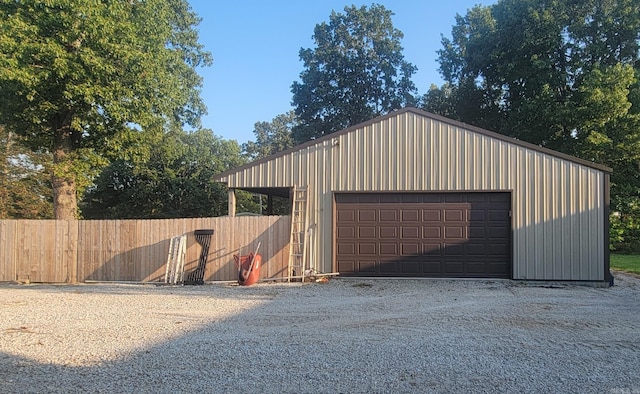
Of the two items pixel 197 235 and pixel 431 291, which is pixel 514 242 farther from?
pixel 197 235

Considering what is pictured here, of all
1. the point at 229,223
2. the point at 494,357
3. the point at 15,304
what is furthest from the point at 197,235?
the point at 494,357

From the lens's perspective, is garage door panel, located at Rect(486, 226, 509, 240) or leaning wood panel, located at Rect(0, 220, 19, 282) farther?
leaning wood panel, located at Rect(0, 220, 19, 282)

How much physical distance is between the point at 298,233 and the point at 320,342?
6.96m

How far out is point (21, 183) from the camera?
24312 mm

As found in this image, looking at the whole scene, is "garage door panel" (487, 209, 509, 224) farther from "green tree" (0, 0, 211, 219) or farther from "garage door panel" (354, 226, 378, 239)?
"green tree" (0, 0, 211, 219)

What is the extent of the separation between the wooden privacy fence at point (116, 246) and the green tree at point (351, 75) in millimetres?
22929

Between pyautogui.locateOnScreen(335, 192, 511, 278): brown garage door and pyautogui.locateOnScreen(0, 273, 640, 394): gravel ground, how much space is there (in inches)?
94.2

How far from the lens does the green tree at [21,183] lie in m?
23.9

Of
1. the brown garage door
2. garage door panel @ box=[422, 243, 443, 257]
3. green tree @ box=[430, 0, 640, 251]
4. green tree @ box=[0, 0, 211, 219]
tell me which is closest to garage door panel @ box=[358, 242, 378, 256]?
the brown garage door

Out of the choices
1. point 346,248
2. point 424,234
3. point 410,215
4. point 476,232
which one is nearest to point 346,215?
point 346,248

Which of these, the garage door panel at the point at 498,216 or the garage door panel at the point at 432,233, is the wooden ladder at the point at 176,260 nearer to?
the garage door panel at the point at 432,233

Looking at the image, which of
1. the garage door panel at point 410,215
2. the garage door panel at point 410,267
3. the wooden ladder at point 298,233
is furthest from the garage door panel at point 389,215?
the wooden ladder at point 298,233

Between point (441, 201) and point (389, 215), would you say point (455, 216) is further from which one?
point (389, 215)

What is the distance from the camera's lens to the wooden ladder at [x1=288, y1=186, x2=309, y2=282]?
12844 mm
